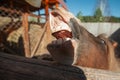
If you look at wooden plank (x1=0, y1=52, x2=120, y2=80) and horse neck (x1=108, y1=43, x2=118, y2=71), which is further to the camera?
horse neck (x1=108, y1=43, x2=118, y2=71)

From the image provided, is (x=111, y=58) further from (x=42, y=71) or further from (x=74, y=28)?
(x=42, y=71)

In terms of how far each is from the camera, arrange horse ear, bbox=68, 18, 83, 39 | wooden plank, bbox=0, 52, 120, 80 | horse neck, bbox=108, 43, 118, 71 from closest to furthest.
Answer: horse ear, bbox=68, 18, 83, 39 < wooden plank, bbox=0, 52, 120, 80 < horse neck, bbox=108, 43, 118, 71

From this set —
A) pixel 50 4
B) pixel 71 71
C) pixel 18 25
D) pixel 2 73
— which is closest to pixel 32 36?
pixel 18 25

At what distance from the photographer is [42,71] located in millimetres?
2133

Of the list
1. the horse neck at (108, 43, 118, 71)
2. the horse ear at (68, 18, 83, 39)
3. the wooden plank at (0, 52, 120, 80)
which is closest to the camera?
the horse ear at (68, 18, 83, 39)

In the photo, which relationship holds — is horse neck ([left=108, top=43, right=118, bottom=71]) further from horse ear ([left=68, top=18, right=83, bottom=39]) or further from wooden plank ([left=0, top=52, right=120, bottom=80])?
horse ear ([left=68, top=18, right=83, bottom=39])

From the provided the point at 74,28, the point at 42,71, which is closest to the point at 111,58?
the point at 74,28

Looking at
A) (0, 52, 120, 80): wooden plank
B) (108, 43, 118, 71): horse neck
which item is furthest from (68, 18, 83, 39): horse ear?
(108, 43, 118, 71): horse neck

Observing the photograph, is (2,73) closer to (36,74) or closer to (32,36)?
(36,74)

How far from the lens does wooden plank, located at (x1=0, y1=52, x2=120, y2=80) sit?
1.96m

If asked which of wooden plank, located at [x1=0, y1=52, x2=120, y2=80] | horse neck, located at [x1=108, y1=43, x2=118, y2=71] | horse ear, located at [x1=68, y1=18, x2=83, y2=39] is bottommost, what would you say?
wooden plank, located at [x1=0, y1=52, x2=120, y2=80]

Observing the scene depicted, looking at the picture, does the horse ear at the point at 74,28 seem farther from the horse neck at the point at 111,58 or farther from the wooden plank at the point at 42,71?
the horse neck at the point at 111,58

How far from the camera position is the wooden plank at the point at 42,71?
1957 millimetres

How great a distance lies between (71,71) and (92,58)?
0.22 m
